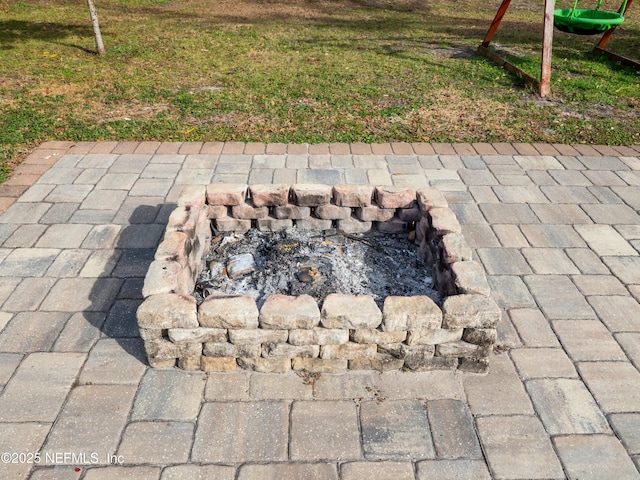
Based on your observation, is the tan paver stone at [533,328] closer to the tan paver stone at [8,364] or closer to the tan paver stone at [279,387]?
the tan paver stone at [279,387]

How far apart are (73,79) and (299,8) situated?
9187 mm

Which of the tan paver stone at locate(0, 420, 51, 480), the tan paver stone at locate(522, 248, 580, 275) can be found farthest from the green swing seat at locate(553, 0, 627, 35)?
the tan paver stone at locate(0, 420, 51, 480)

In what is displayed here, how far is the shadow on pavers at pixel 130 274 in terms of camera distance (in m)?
3.54

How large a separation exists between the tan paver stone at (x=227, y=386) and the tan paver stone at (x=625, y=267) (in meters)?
3.35

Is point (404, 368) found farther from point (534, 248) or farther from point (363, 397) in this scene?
point (534, 248)

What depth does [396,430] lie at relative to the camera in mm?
2891

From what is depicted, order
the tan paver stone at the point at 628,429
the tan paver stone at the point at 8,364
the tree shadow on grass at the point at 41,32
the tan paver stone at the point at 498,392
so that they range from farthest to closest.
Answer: the tree shadow on grass at the point at 41,32
the tan paver stone at the point at 8,364
the tan paver stone at the point at 498,392
the tan paver stone at the point at 628,429

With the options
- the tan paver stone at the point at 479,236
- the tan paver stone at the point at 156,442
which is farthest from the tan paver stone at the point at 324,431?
the tan paver stone at the point at 479,236

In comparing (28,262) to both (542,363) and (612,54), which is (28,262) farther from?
(612,54)

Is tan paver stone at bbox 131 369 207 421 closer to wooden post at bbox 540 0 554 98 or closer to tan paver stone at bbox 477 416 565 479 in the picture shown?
tan paver stone at bbox 477 416 565 479

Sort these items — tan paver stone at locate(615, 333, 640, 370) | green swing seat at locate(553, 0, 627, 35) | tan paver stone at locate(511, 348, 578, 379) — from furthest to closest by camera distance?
green swing seat at locate(553, 0, 627, 35) < tan paver stone at locate(615, 333, 640, 370) < tan paver stone at locate(511, 348, 578, 379)

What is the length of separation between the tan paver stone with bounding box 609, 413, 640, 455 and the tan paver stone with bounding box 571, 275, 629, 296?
126 centimetres

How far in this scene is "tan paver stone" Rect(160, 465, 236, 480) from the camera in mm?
2615

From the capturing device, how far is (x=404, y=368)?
328cm
